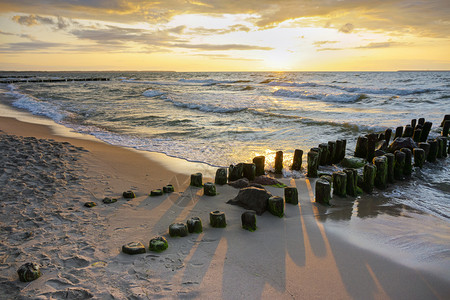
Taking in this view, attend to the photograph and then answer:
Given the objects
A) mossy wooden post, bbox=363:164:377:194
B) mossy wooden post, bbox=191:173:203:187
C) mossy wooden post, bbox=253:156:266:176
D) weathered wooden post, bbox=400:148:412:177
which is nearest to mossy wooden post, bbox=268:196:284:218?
mossy wooden post, bbox=191:173:203:187

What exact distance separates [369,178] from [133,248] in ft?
17.0

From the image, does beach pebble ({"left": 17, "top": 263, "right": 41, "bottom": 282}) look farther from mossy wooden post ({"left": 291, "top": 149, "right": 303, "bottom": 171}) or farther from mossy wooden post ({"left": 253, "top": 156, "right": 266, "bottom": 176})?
mossy wooden post ({"left": 291, "top": 149, "right": 303, "bottom": 171})

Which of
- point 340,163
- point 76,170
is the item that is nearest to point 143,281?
point 76,170

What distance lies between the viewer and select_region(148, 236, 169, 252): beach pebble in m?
3.85

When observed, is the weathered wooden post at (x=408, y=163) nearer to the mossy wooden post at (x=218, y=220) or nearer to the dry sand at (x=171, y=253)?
the dry sand at (x=171, y=253)

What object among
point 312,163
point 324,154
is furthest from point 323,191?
point 324,154

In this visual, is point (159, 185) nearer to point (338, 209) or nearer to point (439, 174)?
point (338, 209)

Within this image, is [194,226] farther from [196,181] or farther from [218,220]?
[196,181]

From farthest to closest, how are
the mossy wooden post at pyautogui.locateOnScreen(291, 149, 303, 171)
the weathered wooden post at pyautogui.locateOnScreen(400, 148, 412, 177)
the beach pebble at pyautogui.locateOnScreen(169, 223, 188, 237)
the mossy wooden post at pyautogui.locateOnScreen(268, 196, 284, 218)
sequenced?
1. the mossy wooden post at pyautogui.locateOnScreen(291, 149, 303, 171)
2. the weathered wooden post at pyautogui.locateOnScreen(400, 148, 412, 177)
3. the mossy wooden post at pyautogui.locateOnScreen(268, 196, 284, 218)
4. the beach pebble at pyautogui.locateOnScreen(169, 223, 188, 237)

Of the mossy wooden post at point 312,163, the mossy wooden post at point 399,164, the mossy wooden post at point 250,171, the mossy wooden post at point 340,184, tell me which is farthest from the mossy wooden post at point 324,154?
the mossy wooden post at point 250,171

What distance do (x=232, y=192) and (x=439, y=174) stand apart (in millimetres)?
6021

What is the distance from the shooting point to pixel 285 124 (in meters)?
15.4

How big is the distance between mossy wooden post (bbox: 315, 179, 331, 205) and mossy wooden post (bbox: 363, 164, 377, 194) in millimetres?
1308

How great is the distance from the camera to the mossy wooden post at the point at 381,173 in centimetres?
673
